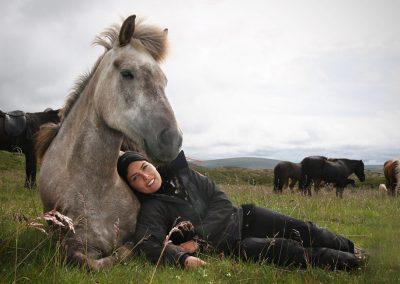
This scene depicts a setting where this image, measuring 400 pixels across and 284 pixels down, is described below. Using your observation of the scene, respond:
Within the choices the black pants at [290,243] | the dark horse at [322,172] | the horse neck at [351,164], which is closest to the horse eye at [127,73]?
the black pants at [290,243]

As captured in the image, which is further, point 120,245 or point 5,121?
point 5,121

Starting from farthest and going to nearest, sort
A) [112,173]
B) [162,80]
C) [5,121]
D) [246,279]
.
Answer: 1. [5,121]
2. [112,173]
3. [162,80]
4. [246,279]

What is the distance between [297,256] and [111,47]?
339cm

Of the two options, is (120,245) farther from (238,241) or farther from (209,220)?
(238,241)

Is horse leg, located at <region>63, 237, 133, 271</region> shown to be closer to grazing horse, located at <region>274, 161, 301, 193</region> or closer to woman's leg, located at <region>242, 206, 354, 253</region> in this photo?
woman's leg, located at <region>242, 206, 354, 253</region>

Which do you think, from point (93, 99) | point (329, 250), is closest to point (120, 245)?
point (93, 99)

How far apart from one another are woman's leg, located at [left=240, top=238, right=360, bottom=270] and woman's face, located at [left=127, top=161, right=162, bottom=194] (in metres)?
1.37

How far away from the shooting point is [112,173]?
176 inches

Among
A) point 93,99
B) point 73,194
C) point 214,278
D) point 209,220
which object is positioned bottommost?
point 214,278

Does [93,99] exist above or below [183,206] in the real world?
above

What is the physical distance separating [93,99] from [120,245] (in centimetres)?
176

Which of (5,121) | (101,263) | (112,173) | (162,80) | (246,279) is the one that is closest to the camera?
(246,279)

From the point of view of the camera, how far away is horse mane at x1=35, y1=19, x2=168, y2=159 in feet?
15.0

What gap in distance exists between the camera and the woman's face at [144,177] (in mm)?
4742
